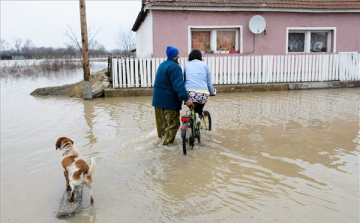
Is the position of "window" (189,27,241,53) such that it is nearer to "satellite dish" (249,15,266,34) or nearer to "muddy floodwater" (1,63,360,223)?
"satellite dish" (249,15,266,34)

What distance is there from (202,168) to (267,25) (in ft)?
40.4

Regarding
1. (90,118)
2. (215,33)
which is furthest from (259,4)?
(90,118)

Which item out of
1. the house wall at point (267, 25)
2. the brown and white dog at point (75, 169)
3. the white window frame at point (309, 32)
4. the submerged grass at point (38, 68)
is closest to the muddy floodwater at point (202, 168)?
the brown and white dog at point (75, 169)

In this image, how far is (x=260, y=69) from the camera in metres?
14.3

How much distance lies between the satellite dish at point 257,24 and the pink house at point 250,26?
7 cm

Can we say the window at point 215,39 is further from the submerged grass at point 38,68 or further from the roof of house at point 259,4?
the submerged grass at point 38,68

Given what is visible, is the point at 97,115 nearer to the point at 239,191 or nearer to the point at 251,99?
the point at 251,99

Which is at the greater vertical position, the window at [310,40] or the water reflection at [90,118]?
the window at [310,40]

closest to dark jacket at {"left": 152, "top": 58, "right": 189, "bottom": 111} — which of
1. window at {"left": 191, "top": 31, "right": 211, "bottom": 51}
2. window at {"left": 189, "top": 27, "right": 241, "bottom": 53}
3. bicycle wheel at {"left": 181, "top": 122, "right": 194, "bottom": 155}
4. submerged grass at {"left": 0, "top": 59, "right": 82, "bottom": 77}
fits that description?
bicycle wheel at {"left": 181, "top": 122, "right": 194, "bottom": 155}

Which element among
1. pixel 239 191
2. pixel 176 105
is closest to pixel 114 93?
pixel 176 105

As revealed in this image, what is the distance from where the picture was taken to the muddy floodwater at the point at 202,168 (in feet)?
12.7

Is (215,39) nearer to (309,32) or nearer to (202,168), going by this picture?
(309,32)

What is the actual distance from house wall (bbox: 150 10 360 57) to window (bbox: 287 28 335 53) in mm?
330

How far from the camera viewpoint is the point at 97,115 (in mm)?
9805
